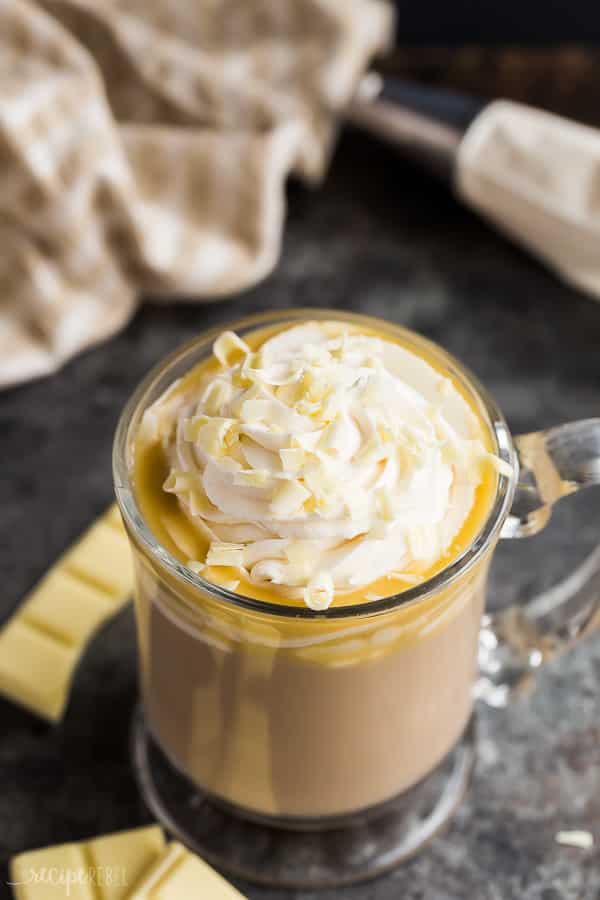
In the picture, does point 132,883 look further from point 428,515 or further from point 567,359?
point 567,359

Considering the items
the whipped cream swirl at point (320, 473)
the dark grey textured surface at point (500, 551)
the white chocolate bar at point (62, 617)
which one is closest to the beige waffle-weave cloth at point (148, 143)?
the dark grey textured surface at point (500, 551)

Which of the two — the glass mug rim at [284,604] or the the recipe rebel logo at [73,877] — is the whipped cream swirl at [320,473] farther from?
the the recipe rebel logo at [73,877]

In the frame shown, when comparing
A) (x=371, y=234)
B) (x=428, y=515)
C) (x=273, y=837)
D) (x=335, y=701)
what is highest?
(x=428, y=515)

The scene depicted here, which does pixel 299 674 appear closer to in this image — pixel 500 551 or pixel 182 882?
pixel 182 882

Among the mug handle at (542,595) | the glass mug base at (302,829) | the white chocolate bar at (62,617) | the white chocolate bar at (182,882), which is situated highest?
the mug handle at (542,595)

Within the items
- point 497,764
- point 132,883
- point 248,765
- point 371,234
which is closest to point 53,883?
point 132,883

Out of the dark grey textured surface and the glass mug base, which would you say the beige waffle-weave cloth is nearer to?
the dark grey textured surface

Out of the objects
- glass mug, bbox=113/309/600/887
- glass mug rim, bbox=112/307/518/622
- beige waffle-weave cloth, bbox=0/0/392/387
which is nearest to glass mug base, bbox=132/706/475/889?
glass mug, bbox=113/309/600/887
